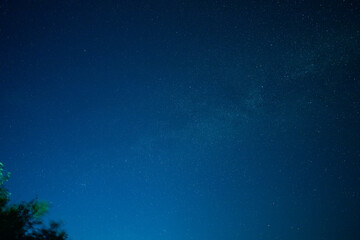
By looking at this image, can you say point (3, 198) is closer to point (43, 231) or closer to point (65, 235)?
point (43, 231)

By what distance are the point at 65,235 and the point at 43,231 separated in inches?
47.2

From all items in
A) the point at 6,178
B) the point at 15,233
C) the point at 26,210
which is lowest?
the point at 15,233

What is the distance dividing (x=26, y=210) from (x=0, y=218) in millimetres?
1429

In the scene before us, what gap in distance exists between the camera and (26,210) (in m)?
12.7

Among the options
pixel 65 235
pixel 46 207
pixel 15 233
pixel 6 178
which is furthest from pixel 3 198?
pixel 65 235

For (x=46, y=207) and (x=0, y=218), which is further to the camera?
(x=46, y=207)

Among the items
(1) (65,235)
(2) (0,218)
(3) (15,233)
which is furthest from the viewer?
(1) (65,235)

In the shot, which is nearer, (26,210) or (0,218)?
(0,218)

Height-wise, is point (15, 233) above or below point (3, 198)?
below

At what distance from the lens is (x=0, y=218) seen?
1131 centimetres

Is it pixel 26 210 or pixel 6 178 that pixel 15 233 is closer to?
pixel 26 210

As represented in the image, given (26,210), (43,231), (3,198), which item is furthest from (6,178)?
(43,231)

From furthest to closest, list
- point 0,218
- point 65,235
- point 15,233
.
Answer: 1. point 65,235
2. point 0,218
3. point 15,233

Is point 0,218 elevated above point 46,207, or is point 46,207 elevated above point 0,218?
point 46,207
